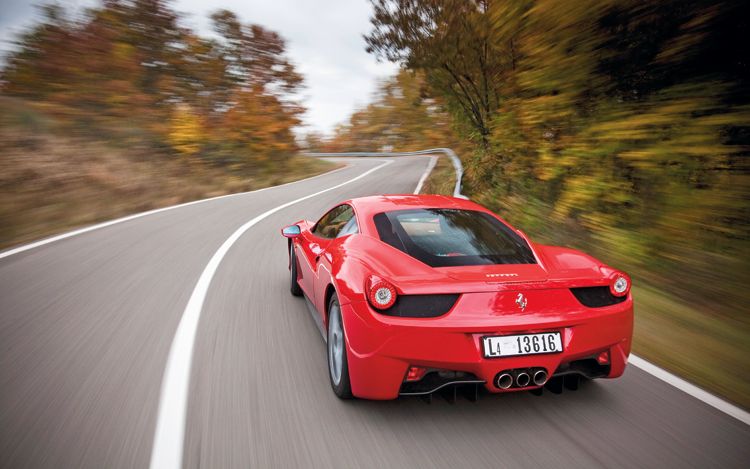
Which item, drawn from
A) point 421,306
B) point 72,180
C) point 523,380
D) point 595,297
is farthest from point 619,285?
point 72,180

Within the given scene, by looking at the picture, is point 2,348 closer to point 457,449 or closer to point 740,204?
point 457,449

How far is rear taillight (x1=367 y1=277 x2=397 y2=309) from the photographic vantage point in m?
2.65

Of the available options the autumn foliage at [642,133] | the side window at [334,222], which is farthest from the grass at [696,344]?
the side window at [334,222]

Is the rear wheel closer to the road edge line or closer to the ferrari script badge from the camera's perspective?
the ferrari script badge

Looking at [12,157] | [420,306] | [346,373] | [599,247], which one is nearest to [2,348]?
[346,373]

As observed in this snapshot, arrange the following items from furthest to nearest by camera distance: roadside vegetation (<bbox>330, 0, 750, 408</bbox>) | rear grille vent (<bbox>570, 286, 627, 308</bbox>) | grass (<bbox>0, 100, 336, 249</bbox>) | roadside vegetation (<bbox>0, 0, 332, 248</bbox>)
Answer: roadside vegetation (<bbox>0, 0, 332, 248</bbox>), grass (<bbox>0, 100, 336, 249</bbox>), roadside vegetation (<bbox>330, 0, 750, 408</bbox>), rear grille vent (<bbox>570, 286, 627, 308</bbox>)

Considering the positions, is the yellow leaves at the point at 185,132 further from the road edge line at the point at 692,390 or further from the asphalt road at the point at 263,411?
the road edge line at the point at 692,390

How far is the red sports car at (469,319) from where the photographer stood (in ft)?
8.45

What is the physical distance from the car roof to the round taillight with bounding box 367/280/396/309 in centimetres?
110

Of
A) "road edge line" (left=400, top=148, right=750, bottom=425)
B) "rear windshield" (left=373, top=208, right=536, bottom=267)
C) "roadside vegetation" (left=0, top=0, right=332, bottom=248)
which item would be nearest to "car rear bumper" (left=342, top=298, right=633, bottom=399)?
"rear windshield" (left=373, top=208, right=536, bottom=267)

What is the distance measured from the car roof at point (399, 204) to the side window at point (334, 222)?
0.11m

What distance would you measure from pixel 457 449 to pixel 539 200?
25.6 ft

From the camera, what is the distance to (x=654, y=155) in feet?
19.0

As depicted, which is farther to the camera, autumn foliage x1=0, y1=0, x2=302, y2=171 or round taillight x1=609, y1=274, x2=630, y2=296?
autumn foliage x1=0, y1=0, x2=302, y2=171
